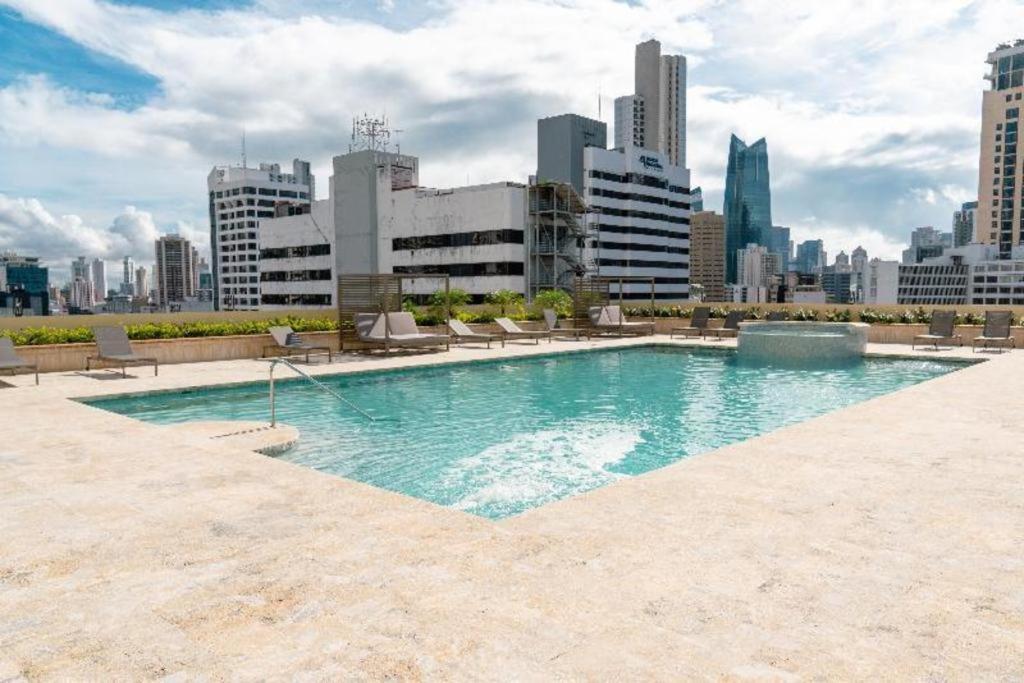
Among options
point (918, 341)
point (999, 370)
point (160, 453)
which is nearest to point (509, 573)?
point (160, 453)

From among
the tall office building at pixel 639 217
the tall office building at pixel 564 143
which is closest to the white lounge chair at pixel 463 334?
the tall office building at pixel 639 217

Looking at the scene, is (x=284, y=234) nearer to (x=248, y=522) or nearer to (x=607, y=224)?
(x=607, y=224)

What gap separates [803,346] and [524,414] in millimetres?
10389

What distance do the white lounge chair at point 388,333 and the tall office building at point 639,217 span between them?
77570mm

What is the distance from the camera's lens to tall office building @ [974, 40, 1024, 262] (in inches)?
5463

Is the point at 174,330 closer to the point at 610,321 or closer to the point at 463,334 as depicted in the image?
the point at 463,334

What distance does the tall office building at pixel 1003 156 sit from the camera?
138750 mm

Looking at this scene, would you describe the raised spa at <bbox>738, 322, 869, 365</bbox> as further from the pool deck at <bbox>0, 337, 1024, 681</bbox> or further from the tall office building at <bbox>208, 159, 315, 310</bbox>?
the tall office building at <bbox>208, 159, 315, 310</bbox>

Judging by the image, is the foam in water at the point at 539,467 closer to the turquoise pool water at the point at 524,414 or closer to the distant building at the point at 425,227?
the turquoise pool water at the point at 524,414

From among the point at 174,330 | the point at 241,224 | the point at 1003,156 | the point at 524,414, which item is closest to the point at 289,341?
the point at 174,330

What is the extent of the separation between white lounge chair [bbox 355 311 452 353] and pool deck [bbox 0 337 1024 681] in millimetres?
11394

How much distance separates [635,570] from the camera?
3.91m

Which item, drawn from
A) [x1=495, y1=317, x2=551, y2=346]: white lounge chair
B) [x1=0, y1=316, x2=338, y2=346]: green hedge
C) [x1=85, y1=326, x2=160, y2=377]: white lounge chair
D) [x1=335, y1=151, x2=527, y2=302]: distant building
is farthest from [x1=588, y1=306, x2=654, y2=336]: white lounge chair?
[x1=335, y1=151, x2=527, y2=302]: distant building

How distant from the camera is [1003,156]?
140 meters
